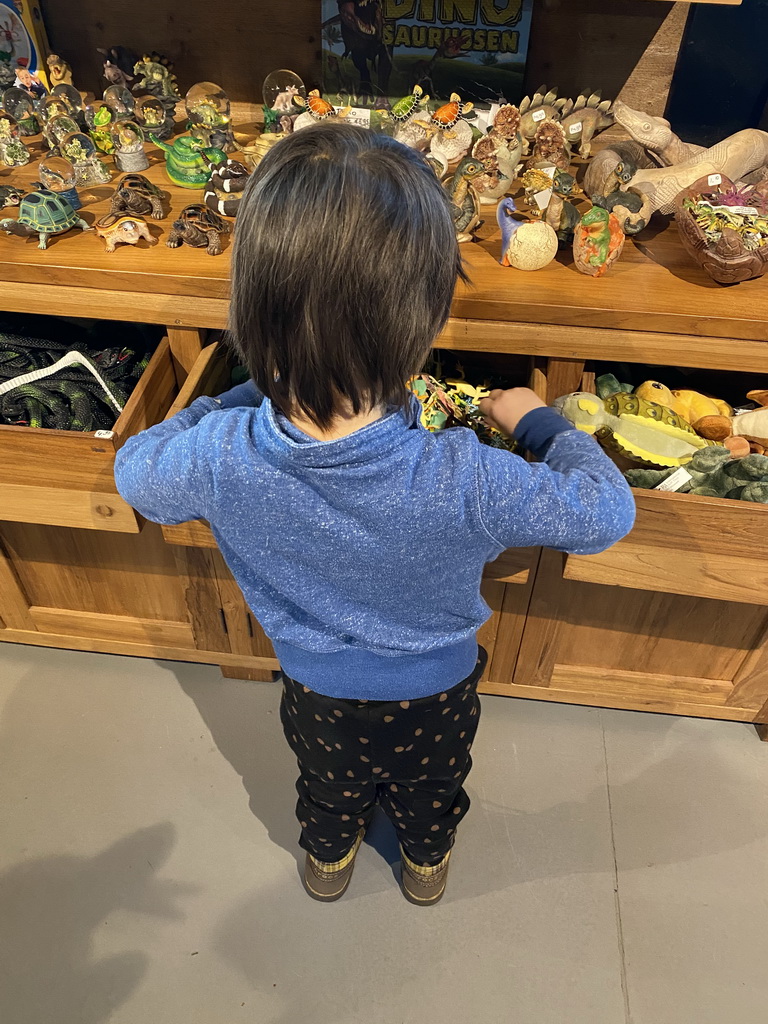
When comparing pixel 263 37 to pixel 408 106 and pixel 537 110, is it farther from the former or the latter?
pixel 537 110

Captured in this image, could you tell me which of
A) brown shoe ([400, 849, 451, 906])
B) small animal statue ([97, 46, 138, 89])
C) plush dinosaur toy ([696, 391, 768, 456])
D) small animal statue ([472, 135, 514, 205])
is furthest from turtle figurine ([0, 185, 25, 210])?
brown shoe ([400, 849, 451, 906])

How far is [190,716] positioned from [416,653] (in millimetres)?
808

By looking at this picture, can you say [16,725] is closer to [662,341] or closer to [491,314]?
[491,314]

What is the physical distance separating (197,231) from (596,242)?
1.90 ft

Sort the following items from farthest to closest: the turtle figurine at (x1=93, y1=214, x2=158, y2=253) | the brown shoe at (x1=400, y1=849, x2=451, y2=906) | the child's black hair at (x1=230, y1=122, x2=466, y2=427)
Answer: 1. the brown shoe at (x1=400, y1=849, x2=451, y2=906)
2. the turtle figurine at (x1=93, y1=214, x2=158, y2=253)
3. the child's black hair at (x1=230, y1=122, x2=466, y2=427)

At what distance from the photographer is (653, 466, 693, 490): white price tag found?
1.03 meters

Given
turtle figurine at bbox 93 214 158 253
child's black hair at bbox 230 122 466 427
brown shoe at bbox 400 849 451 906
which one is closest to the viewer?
child's black hair at bbox 230 122 466 427

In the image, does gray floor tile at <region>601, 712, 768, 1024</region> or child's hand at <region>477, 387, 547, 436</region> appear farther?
gray floor tile at <region>601, 712, 768, 1024</region>

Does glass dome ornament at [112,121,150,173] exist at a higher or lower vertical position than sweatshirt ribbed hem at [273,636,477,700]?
higher

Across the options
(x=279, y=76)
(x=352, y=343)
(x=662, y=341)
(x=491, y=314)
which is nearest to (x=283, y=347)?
(x=352, y=343)

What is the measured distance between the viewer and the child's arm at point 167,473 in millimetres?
712

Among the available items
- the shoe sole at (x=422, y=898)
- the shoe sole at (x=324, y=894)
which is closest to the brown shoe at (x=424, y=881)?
the shoe sole at (x=422, y=898)

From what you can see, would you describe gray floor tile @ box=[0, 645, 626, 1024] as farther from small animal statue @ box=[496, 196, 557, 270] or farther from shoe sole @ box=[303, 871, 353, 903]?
small animal statue @ box=[496, 196, 557, 270]

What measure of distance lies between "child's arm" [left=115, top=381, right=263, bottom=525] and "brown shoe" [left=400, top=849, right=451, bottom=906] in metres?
0.76
